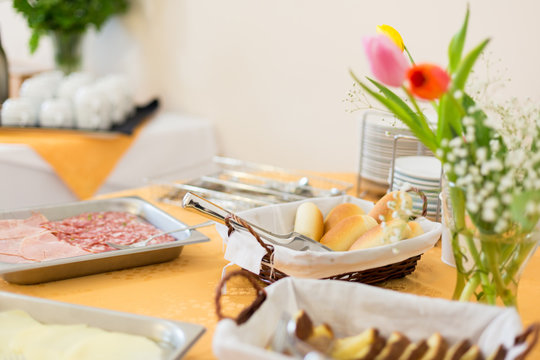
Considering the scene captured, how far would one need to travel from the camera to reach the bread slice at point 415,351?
55 centimetres

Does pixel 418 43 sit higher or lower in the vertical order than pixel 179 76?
higher

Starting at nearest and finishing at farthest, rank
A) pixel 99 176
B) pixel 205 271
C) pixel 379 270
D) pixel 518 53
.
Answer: pixel 379 270 < pixel 205 271 < pixel 518 53 < pixel 99 176

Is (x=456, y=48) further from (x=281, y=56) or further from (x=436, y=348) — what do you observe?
(x=281, y=56)

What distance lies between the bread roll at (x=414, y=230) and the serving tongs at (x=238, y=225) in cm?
13

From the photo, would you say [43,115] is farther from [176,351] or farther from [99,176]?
[176,351]

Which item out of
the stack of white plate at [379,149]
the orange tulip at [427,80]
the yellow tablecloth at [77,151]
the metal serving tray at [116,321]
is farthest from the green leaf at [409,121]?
the yellow tablecloth at [77,151]

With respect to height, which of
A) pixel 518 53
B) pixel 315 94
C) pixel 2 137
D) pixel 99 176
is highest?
pixel 518 53

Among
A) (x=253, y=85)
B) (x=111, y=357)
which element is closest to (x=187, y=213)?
(x=111, y=357)

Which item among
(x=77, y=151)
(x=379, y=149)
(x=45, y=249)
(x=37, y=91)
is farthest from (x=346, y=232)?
(x=37, y=91)

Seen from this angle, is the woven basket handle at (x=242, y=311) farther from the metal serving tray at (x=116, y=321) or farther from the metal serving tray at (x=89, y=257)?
the metal serving tray at (x=89, y=257)

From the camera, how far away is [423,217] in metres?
0.90

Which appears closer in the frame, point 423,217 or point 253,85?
point 423,217

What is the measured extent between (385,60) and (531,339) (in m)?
0.29

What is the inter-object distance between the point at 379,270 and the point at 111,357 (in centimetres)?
39
